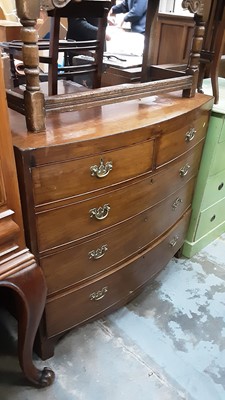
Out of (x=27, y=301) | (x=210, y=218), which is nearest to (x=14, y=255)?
(x=27, y=301)

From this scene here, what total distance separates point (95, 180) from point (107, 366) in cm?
78

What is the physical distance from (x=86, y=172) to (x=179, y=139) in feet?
1.57

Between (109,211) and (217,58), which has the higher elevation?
(217,58)

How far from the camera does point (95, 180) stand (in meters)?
1.10

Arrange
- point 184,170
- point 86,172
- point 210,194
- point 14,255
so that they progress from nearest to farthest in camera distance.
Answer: point 14,255, point 86,172, point 184,170, point 210,194

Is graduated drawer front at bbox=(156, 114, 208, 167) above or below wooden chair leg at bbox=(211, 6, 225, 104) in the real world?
below

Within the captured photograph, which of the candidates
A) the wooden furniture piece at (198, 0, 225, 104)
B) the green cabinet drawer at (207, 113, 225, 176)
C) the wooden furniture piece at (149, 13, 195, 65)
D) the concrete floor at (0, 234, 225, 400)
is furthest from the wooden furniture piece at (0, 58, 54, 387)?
the wooden furniture piece at (149, 13, 195, 65)

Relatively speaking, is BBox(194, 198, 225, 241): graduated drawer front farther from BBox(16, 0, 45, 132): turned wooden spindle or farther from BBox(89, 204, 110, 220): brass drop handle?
BBox(16, 0, 45, 132): turned wooden spindle

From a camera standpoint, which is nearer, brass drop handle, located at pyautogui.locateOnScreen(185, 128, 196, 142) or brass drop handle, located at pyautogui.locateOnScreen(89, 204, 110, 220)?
brass drop handle, located at pyautogui.locateOnScreen(89, 204, 110, 220)

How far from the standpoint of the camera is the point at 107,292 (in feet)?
4.68

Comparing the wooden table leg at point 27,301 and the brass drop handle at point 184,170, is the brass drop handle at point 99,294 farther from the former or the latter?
the brass drop handle at point 184,170

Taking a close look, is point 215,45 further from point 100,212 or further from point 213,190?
point 100,212

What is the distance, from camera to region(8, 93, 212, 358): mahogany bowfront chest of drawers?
101 centimetres

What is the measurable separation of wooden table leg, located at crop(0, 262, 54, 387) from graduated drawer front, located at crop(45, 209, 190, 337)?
0.49ft
